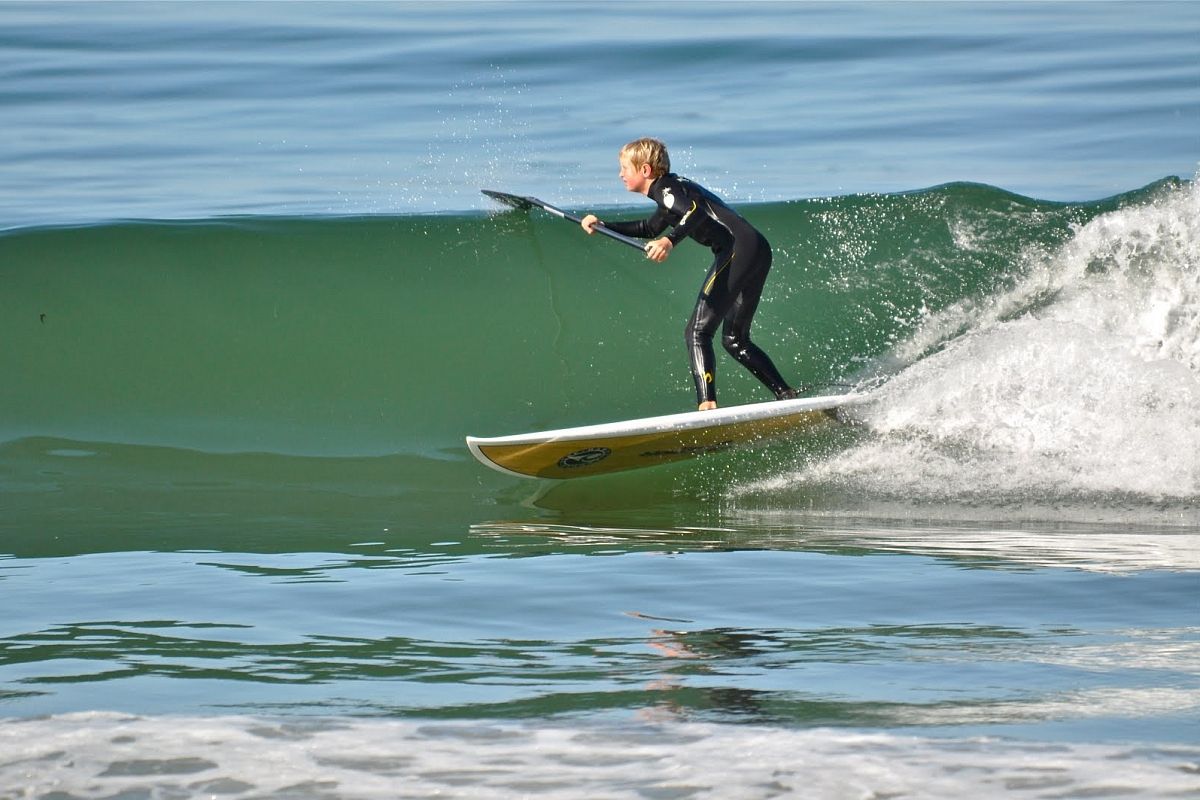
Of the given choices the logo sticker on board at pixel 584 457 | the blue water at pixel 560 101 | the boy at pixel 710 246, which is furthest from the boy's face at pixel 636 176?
the blue water at pixel 560 101

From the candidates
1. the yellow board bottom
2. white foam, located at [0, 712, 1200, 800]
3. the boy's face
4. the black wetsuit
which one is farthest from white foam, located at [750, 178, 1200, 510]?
white foam, located at [0, 712, 1200, 800]

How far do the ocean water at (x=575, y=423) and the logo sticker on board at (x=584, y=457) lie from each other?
204 mm

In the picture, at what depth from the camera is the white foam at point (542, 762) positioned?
3361mm

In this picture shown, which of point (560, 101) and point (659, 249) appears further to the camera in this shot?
point (560, 101)

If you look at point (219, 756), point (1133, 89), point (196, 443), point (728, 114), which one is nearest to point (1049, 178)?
point (728, 114)

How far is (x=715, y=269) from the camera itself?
7824 millimetres

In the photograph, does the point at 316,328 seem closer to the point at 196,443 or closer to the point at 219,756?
the point at 196,443

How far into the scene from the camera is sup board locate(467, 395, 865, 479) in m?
7.43

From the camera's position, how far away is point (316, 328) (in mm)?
10117

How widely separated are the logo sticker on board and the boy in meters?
0.57

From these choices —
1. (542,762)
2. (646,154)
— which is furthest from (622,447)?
(542,762)

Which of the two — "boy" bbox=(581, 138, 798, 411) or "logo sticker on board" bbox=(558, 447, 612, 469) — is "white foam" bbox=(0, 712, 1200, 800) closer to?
"logo sticker on board" bbox=(558, 447, 612, 469)

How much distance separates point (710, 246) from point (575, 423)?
1.88 m

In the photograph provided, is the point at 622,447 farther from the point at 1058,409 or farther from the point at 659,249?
the point at 1058,409
